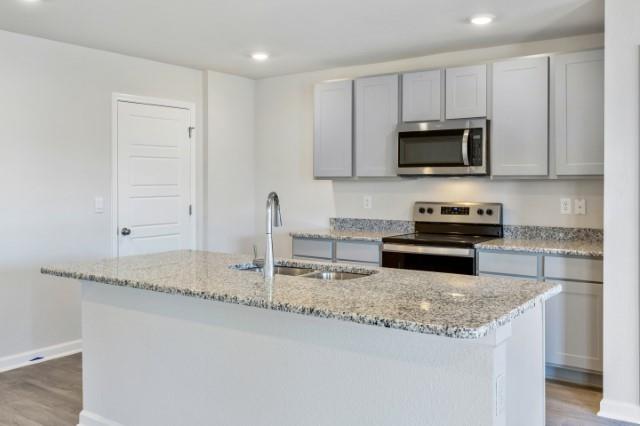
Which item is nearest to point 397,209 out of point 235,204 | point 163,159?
point 235,204

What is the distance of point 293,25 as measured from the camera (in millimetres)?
3971

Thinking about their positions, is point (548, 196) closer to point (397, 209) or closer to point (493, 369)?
point (397, 209)

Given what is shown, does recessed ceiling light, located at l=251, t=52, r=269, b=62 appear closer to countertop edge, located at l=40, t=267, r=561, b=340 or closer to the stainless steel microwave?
the stainless steel microwave

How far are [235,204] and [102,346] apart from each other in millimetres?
2906

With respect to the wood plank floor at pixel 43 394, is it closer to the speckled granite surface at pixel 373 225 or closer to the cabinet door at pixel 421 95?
the speckled granite surface at pixel 373 225

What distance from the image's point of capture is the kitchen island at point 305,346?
196 centimetres

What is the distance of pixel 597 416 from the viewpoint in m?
3.36

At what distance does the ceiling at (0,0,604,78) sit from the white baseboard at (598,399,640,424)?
2304 millimetres

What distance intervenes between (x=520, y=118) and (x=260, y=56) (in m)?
2.12

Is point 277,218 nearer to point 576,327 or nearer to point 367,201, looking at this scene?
point 576,327

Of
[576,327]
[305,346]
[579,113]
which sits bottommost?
[576,327]

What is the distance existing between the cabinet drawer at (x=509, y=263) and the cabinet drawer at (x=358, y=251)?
85 centimetres

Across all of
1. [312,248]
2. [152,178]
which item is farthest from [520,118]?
[152,178]

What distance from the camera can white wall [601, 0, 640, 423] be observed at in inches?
127
